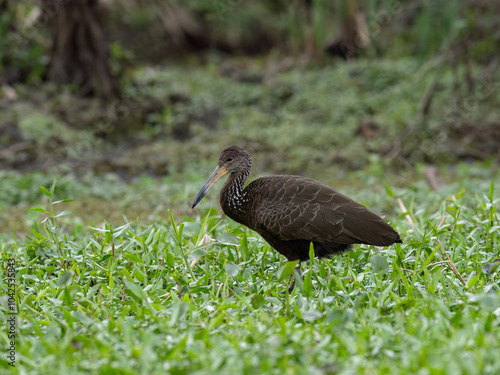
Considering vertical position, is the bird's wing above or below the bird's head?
below

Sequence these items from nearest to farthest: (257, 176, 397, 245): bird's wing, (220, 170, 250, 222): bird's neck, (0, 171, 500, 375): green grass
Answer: (0, 171, 500, 375): green grass
(257, 176, 397, 245): bird's wing
(220, 170, 250, 222): bird's neck

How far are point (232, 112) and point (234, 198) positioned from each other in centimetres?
821

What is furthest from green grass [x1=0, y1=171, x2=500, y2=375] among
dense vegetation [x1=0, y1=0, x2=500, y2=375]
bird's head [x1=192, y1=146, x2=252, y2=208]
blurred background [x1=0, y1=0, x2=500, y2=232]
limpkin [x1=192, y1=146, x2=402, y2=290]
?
blurred background [x1=0, y1=0, x2=500, y2=232]

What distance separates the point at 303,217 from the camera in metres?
4.17

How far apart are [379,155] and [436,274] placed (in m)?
6.68

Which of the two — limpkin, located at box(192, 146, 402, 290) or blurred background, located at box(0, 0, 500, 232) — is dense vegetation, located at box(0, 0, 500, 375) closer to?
blurred background, located at box(0, 0, 500, 232)

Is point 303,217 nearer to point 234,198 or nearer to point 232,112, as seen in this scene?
point 234,198

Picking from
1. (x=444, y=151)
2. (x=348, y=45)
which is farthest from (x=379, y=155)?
Answer: (x=348, y=45)

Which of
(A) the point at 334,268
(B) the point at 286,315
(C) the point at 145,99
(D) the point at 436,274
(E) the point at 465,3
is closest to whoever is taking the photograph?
(B) the point at 286,315

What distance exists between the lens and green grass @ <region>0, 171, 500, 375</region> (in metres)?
2.76

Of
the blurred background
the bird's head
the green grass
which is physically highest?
the bird's head

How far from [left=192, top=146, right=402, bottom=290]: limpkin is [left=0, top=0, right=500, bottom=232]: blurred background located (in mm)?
2324

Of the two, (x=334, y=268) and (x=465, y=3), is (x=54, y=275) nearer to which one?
(x=334, y=268)

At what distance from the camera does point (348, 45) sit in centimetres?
1537
